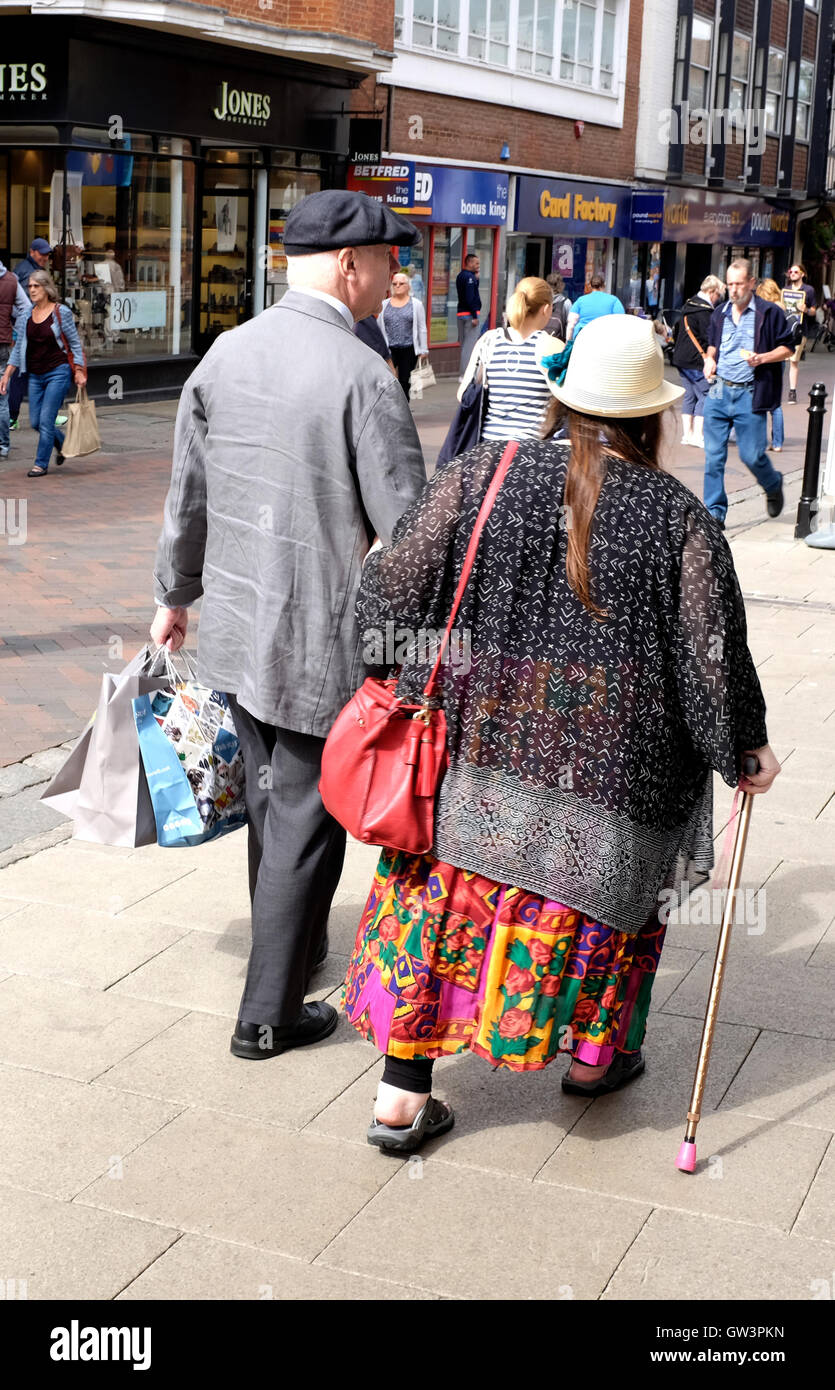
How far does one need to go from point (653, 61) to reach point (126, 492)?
23.8 meters

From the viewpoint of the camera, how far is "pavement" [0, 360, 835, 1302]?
3045 mm

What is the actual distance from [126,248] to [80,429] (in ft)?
21.1

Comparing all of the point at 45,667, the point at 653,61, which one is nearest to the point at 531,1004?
the point at 45,667

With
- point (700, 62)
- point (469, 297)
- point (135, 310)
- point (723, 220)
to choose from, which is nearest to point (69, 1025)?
point (135, 310)

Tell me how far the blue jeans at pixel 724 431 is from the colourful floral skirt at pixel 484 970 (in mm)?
8167

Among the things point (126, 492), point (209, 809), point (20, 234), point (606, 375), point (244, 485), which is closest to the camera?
point (606, 375)

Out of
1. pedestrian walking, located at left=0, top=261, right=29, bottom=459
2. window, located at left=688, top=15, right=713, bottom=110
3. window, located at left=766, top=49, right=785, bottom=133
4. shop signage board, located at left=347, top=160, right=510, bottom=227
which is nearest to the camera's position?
pedestrian walking, located at left=0, top=261, right=29, bottom=459

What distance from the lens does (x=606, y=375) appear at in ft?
10.3

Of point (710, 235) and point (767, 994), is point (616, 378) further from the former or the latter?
point (710, 235)

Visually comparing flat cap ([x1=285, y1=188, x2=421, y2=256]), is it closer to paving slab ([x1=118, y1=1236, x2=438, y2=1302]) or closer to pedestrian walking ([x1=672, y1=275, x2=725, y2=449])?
paving slab ([x1=118, y1=1236, x2=438, y2=1302])

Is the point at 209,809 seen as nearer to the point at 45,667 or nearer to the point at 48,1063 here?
the point at 48,1063

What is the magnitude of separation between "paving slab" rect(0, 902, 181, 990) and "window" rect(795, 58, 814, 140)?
137 ft

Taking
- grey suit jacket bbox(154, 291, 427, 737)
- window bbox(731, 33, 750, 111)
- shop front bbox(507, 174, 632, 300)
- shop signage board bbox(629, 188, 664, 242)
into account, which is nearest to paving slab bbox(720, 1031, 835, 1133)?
grey suit jacket bbox(154, 291, 427, 737)

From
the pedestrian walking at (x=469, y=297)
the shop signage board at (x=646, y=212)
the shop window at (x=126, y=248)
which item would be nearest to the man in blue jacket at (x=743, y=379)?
the shop window at (x=126, y=248)
